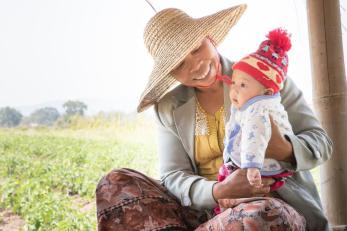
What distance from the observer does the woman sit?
1.58 m

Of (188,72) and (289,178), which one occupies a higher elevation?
(188,72)

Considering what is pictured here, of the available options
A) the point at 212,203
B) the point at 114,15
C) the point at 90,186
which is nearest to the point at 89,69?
the point at 114,15

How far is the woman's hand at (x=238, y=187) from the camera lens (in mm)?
1528

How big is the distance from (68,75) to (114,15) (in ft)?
1.95

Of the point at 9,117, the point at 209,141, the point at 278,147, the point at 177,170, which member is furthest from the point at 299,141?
the point at 9,117

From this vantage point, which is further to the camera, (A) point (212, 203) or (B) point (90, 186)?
(B) point (90, 186)

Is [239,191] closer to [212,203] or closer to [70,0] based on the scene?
[212,203]

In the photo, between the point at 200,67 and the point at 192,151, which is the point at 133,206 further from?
the point at 200,67

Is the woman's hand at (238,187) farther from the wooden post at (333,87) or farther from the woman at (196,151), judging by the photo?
the wooden post at (333,87)

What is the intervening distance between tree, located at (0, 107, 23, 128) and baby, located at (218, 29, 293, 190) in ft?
6.67

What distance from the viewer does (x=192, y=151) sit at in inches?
77.4

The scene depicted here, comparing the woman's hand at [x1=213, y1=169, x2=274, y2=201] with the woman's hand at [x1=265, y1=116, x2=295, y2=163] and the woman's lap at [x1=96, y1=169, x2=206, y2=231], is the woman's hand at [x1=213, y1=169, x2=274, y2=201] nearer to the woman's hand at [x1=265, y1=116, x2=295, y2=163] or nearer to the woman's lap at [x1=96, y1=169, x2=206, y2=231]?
the woman's hand at [x1=265, y1=116, x2=295, y2=163]

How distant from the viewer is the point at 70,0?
10.9 feet

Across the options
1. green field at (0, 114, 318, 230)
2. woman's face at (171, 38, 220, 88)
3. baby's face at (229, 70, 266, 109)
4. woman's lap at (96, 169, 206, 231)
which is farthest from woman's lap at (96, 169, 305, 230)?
green field at (0, 114, 318, 230)
